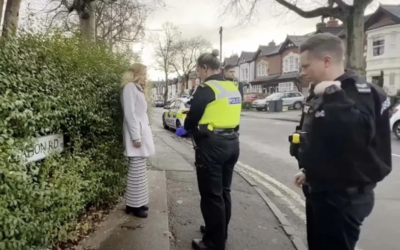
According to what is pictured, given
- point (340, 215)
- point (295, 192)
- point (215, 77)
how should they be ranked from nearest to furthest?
point (340, 215)
point (215, 77)
point (295, 192)

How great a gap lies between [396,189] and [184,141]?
7939mm

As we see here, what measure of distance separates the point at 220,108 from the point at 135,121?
1203 millimetres

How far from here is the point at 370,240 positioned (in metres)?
4.18

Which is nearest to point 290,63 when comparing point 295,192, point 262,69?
point 262,69

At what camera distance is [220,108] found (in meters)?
3.41

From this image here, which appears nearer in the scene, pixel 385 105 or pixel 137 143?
pixel 385 105

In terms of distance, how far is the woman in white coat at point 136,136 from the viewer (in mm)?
4188

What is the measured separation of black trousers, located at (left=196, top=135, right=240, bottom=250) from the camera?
11.2 feet

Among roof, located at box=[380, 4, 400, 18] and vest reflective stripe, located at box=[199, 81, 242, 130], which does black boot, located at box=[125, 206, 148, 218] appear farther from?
roof, located at box=[380, 4, 400, 18]

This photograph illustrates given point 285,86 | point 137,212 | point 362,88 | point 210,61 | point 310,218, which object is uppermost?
point 285,86

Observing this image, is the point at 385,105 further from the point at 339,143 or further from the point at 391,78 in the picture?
the point at 391,78

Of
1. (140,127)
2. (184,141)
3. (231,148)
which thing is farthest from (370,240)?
(184,141)

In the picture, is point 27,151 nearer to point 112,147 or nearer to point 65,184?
point 65,184

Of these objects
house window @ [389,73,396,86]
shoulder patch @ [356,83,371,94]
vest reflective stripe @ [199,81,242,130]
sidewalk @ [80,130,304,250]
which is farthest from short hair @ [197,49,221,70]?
house window @ [389,73,396,86]
